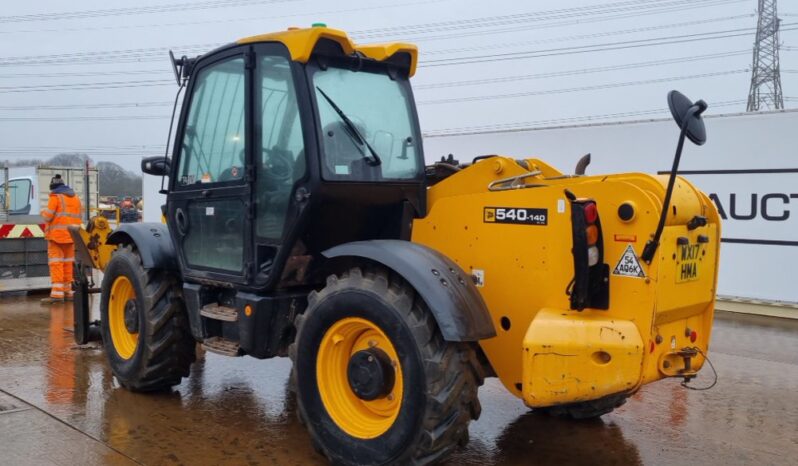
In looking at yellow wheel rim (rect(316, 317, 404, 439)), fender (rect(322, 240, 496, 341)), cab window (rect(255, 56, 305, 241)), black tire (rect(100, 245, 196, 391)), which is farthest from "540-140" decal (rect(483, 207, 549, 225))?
black tire (rect(100, 245, 196, 391))


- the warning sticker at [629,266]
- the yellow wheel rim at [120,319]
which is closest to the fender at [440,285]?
the warning sticker at [629,266]

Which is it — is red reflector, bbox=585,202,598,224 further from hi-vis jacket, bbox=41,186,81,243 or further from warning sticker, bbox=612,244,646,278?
hi-vis jacket, bbox=41,186,81,243

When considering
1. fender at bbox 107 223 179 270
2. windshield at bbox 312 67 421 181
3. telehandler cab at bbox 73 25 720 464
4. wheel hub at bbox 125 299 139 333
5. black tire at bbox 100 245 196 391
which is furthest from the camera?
wheel hub at bbox 125 299 139 333

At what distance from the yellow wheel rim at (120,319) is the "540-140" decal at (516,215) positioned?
3.05 metres

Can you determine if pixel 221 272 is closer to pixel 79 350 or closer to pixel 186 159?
pixel 186 159

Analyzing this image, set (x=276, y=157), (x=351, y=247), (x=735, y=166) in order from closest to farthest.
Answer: (x=351, y=247)
(x=276, y=157)
(x=735, y=166)

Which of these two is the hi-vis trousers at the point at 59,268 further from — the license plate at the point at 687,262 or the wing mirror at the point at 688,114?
the wing mirror at the point at 688,114

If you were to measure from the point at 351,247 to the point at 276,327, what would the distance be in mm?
854

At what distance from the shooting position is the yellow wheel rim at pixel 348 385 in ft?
12.8

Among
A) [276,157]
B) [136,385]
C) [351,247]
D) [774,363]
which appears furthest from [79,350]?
[774,363]

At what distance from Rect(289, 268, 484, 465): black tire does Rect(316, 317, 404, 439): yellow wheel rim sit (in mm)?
46

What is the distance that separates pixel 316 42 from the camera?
4.25m

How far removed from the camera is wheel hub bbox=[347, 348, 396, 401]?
12.6 feet

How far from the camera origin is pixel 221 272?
16.0ft
